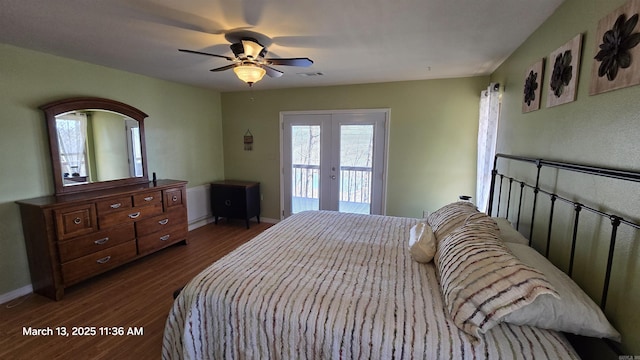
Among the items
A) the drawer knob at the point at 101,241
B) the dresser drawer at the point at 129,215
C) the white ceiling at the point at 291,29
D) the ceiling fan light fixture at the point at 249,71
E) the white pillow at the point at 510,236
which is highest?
the white ceiling at the point at 291,29

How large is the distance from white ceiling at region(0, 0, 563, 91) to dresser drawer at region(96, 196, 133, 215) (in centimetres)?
149

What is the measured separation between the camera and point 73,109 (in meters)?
2.90

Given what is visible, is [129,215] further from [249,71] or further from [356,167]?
[356,167]

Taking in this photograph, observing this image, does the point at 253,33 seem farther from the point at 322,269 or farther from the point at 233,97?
the point at 233,97

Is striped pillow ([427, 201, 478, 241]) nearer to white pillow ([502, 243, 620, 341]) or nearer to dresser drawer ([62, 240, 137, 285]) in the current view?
white pillow ([502, 243, 620, 341])

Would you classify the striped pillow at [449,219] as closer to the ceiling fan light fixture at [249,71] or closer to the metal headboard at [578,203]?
the metal headboard at [578,203]

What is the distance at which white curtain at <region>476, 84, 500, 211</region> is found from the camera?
9.62 ft

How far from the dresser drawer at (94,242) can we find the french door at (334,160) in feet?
7.73

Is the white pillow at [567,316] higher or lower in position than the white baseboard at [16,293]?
higher

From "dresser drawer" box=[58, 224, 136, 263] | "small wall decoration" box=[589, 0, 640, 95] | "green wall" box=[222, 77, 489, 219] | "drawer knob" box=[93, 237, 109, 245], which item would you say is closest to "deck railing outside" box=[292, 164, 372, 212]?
"green wall" box=[222, 77, 489, 219]

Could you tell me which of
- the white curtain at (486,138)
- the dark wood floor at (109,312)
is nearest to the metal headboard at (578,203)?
the white curtain at (486,138)

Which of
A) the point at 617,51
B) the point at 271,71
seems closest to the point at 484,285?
the point at 617,51

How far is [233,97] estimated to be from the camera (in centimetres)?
488

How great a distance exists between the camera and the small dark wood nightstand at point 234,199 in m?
4.60
